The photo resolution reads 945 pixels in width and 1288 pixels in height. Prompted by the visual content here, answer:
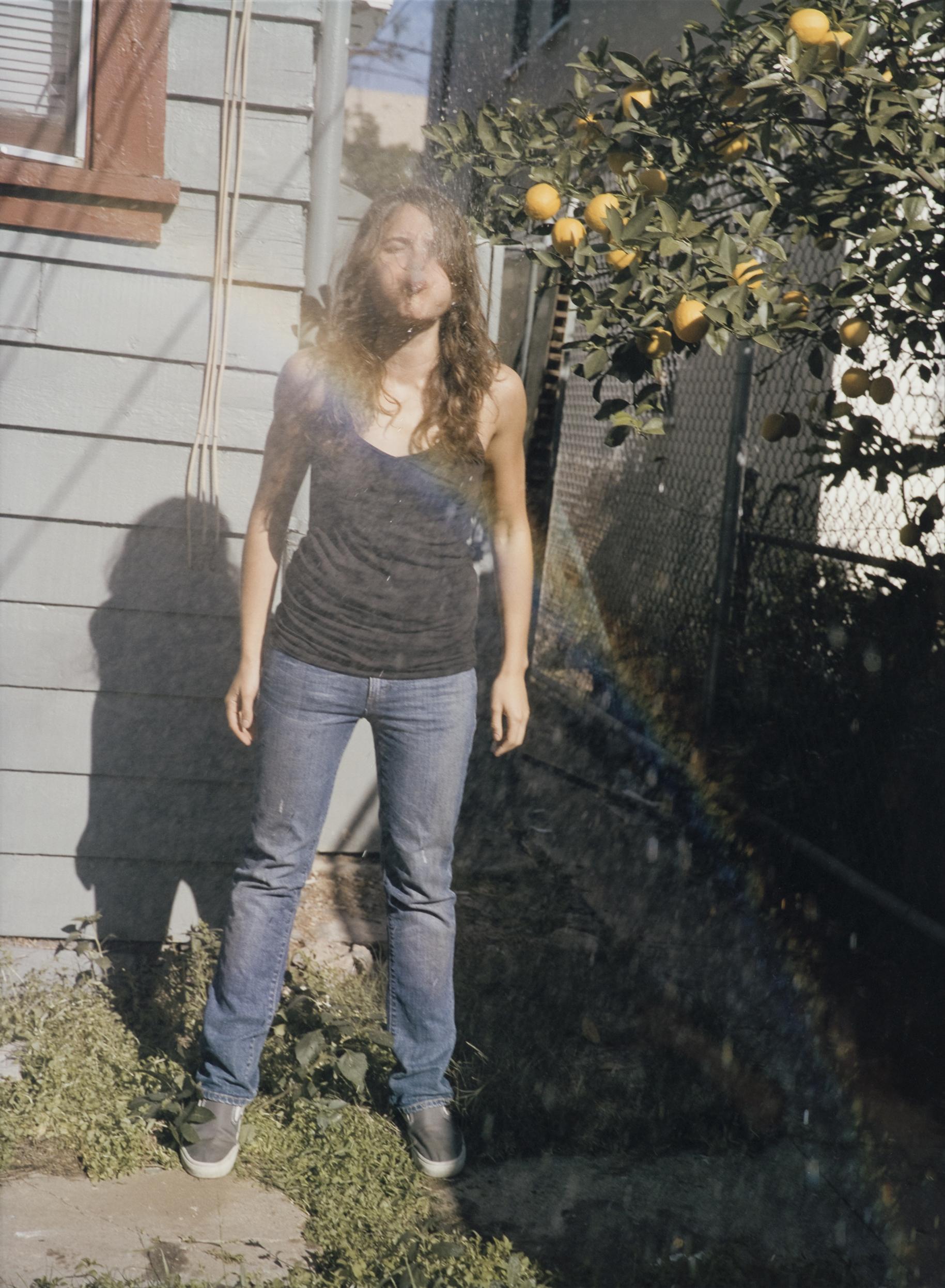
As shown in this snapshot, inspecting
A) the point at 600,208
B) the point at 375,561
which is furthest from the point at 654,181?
the point at 375,561

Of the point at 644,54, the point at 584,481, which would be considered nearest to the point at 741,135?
the point at 584,481

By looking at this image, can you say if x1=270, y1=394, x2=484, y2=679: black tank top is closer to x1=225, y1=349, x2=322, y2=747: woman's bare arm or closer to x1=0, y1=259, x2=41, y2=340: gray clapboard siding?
x1=225, y1=349, x2=322, y2=747: woman's bare arm

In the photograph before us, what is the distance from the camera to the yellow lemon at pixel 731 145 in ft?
8.63

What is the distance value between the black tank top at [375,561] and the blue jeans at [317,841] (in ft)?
0.17

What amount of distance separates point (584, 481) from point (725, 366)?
5.79 ft

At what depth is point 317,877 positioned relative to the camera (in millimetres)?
4184

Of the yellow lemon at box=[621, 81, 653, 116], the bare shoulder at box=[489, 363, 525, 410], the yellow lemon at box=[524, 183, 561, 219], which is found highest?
the yellow lemon at box=[621, 81, 653, 116]

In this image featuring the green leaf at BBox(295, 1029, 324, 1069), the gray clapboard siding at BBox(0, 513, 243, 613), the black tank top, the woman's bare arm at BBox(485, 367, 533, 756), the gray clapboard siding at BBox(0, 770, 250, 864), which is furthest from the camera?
the gray clapboard siding at BBox(0, 770, 250, 864)

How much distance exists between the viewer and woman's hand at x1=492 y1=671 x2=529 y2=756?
259 centimetres

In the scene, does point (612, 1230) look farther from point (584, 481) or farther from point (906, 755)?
point (584, 481)

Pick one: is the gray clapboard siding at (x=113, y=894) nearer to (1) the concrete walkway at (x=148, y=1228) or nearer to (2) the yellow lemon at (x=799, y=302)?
(1) the concrete walkway at (x=148, y=1228)

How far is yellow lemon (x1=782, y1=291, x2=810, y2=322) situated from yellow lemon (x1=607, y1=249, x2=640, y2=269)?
36 cm

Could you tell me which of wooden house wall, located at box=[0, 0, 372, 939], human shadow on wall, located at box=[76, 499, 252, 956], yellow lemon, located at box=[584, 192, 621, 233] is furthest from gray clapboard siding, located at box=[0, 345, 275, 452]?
yellow lemon, located at box=[584, 192, 621, 233]

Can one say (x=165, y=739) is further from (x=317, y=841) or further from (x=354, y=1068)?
(x=354, y=1068)
